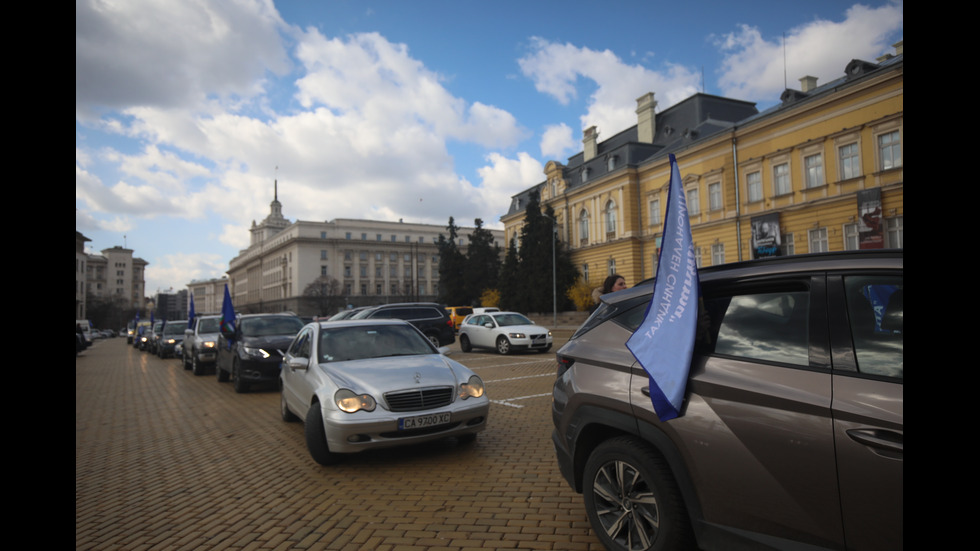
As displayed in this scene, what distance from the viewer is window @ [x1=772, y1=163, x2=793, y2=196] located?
37.3 m

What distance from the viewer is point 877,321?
97.0 inches

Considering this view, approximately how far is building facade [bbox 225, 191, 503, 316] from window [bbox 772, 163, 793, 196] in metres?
69.0

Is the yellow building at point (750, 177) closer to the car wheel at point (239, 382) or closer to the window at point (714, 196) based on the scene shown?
the window at point (714, 196)

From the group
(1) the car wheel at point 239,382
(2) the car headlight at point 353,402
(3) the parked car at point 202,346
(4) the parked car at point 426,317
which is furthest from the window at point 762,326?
(4) the parked car at point 426,317

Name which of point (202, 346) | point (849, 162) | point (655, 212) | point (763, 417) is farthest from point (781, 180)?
point (763, 417)

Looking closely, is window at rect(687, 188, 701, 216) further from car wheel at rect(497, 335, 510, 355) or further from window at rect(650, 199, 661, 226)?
car wheel at rect(497, 335, 510, 355)

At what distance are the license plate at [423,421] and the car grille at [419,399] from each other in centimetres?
13

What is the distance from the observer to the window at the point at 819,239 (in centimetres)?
3456
